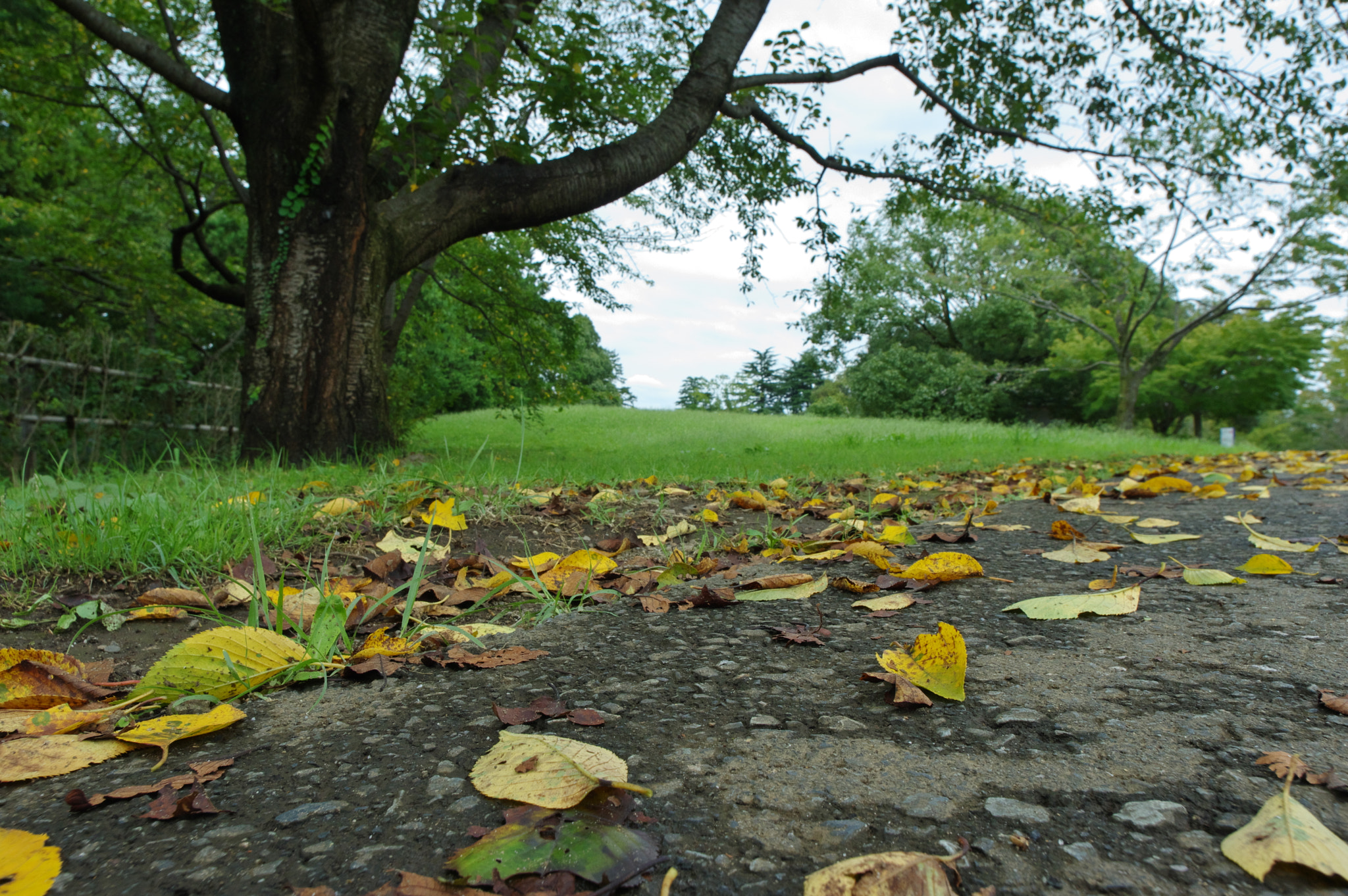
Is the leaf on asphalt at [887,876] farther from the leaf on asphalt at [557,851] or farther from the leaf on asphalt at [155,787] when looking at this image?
the leaf on asphalt at [155,787]

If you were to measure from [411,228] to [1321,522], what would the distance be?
5581 millimetres

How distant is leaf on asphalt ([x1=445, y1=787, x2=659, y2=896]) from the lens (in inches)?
25.4

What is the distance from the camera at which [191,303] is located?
38.0ft

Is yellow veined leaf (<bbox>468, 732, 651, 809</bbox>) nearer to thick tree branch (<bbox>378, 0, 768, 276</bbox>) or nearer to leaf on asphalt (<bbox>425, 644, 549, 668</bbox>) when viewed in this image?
leaf on asphalt (<bbox>425, 644, 549, 668</bbox>)

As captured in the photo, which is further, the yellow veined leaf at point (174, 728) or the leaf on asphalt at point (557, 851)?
the yellow veined leaf at point (174, 728)

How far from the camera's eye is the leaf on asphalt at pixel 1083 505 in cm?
292

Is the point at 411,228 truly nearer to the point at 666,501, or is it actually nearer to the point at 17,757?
the point at 666,501

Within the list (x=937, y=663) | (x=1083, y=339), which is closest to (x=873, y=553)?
(x=937, y=663)

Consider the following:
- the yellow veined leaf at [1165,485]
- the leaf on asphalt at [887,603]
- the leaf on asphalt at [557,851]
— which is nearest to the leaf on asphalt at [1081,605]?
the leaf on asphalt at [887,603]

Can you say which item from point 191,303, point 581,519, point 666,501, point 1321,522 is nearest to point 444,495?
point 581,519

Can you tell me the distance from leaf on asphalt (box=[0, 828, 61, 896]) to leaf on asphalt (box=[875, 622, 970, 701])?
989mm

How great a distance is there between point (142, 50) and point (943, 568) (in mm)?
6560

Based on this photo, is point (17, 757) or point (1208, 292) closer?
point (17, 757)

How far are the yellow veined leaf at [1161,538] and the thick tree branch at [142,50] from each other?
6459 millimetres
